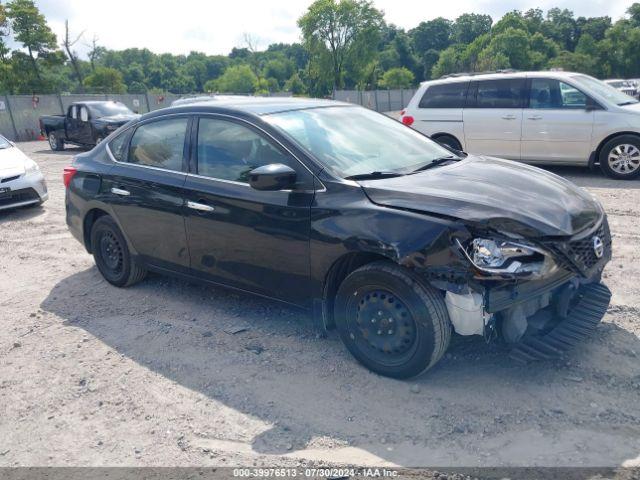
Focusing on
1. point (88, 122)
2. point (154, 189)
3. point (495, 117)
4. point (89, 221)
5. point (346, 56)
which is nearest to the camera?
point (154, 189)

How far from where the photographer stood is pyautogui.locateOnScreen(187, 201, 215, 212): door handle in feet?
14.0

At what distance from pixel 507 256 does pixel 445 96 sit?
8196 millimetres

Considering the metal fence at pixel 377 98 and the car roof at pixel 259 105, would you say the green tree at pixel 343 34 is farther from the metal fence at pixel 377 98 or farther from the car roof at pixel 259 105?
the car roof at pixel 259 105

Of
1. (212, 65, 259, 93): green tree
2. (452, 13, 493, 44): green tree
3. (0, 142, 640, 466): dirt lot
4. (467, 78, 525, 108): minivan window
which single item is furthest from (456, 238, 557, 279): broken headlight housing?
(452, 13, 493, 44): green tree

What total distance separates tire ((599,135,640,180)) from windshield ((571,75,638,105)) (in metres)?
0.79

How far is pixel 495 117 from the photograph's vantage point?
1016 centimetres

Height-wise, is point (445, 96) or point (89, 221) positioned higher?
point (445, 96)

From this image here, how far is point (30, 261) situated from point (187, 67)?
137 meters

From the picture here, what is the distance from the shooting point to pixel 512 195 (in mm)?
3494

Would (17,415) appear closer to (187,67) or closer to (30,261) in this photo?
(30,261)

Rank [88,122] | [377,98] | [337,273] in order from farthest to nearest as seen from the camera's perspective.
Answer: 1. [377,98]
2. [88,122]
3. [337,273]

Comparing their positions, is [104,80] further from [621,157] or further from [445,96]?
[621,157]

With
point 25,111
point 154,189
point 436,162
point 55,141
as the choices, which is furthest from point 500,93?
point 25,111

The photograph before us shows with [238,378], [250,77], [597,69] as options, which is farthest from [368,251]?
[250,77]
